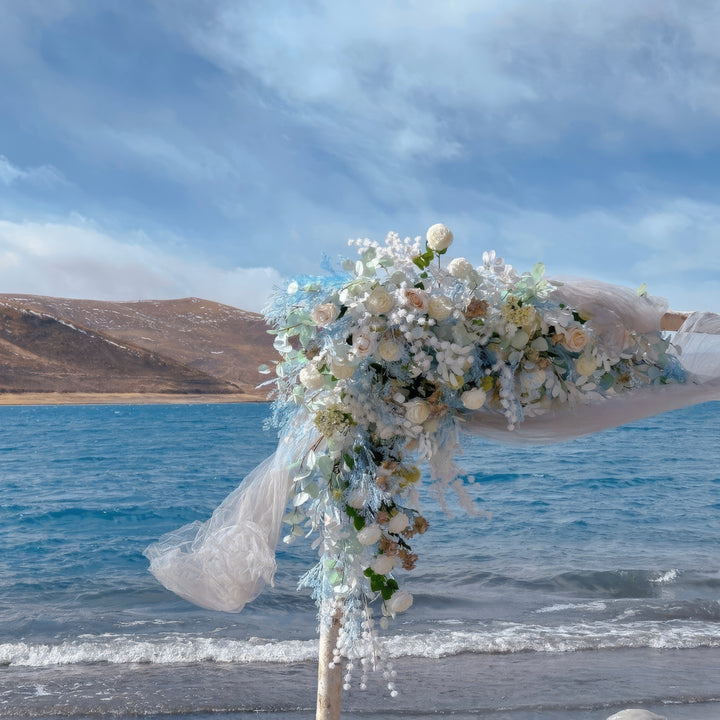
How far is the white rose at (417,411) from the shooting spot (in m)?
1.84

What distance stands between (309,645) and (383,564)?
2.43 m

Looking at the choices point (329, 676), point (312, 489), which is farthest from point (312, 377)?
point (329, 676)

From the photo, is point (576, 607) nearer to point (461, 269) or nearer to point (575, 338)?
point (575, 338)

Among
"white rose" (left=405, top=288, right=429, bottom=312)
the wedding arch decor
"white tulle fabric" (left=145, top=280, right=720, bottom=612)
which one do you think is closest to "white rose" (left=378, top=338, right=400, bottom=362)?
A: the wedding arch decor

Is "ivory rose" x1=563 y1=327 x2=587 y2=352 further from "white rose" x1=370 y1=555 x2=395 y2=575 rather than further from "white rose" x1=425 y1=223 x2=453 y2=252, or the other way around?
"white rose" x1=370 y1=555 x2=395 y2=575

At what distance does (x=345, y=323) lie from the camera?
1.83m

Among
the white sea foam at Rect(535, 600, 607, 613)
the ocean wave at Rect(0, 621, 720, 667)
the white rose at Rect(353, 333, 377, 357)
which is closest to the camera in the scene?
the white rose at Rect(353, 333, 377, 357)

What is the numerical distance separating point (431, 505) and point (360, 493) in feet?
23.0

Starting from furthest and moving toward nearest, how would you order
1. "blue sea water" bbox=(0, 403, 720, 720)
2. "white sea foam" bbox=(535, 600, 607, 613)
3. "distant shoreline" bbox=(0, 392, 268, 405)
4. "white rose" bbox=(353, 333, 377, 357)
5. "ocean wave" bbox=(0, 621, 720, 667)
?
1. "distant shoreline" bbox=(0, 392, 268, 405)
2. "white sea foam" bbox=(535, 600, 607, 613)
3. "ocean wave" bbox=(0, 621, 720, 667)
4. "blue sea water" bbox=(0, 403, 720, 720)
5. "white rose" bbox=(353, 333, 377, 357)

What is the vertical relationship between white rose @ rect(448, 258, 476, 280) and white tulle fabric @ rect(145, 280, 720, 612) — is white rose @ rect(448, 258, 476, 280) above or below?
above

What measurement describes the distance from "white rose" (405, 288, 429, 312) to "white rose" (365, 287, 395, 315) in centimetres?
5

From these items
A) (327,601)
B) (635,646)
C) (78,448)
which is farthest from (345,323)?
(78,448)

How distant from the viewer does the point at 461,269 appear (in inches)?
73.5

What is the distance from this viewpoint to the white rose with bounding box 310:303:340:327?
1.79 meters
